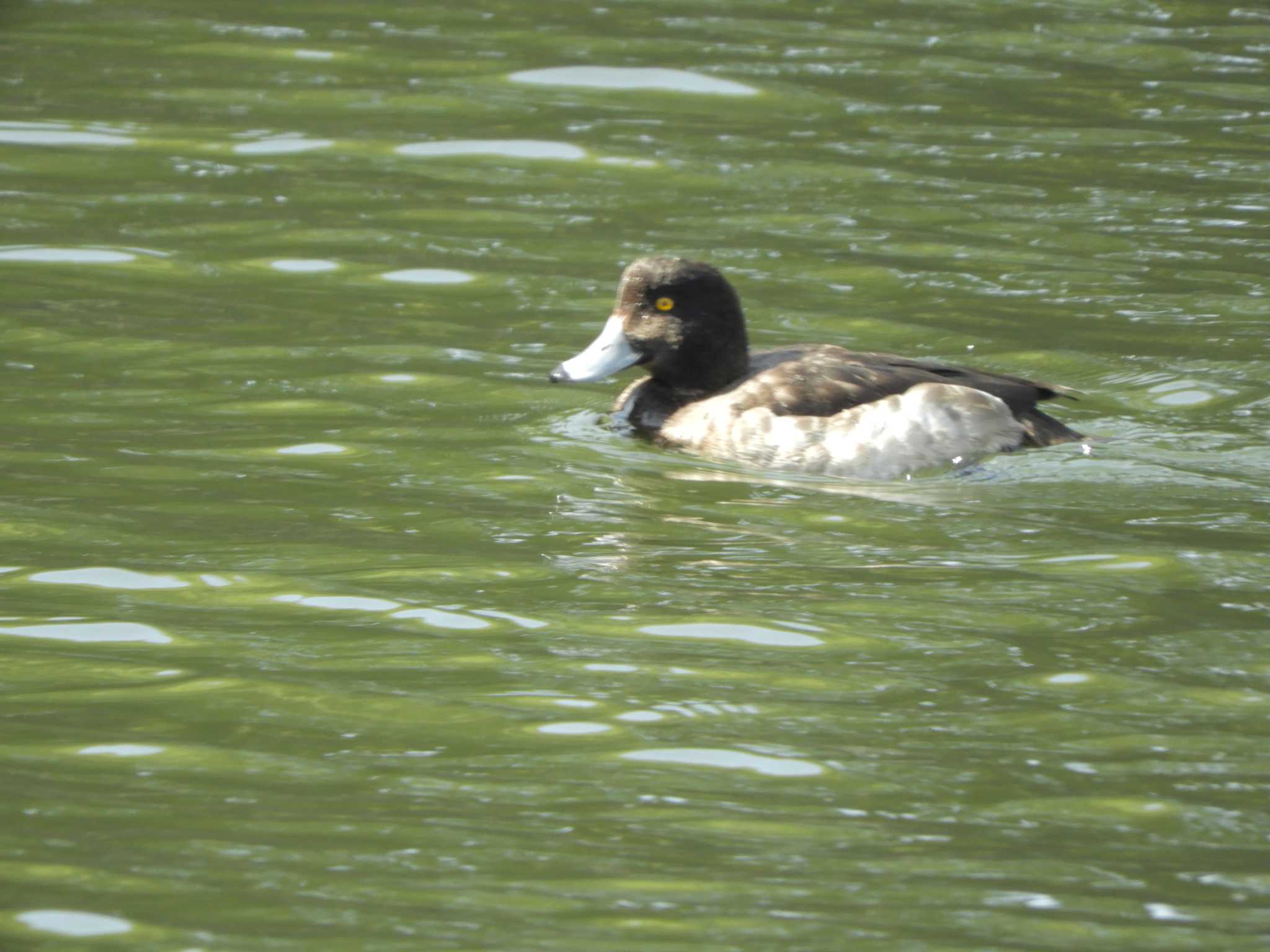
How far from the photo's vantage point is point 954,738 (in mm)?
5758

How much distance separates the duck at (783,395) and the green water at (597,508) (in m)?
0.19

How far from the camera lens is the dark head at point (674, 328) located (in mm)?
9273

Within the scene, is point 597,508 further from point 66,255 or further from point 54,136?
point 54,136

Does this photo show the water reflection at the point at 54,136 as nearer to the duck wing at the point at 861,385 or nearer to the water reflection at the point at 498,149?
the water reflection at the point at 498,149

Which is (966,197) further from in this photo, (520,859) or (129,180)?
(520,859)

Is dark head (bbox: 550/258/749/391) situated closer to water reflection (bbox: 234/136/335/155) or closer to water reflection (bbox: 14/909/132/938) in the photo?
water reflection (bbox: 234/136/335/155)

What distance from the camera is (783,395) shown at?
349 inches

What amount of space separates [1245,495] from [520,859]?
14.1 ft

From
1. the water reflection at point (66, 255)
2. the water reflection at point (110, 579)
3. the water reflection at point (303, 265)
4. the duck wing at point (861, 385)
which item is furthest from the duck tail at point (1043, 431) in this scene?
the water reflection at point (66, 255)

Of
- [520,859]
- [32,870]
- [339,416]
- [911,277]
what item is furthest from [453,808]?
[911,277]

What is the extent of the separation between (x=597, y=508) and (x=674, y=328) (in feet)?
4.84

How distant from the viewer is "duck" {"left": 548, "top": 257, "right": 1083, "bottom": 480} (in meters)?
8.72

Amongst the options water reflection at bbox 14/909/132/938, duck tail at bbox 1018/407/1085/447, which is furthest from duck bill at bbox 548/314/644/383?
water reflection at bbox 14/909/132/938

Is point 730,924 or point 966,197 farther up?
point 966,197
